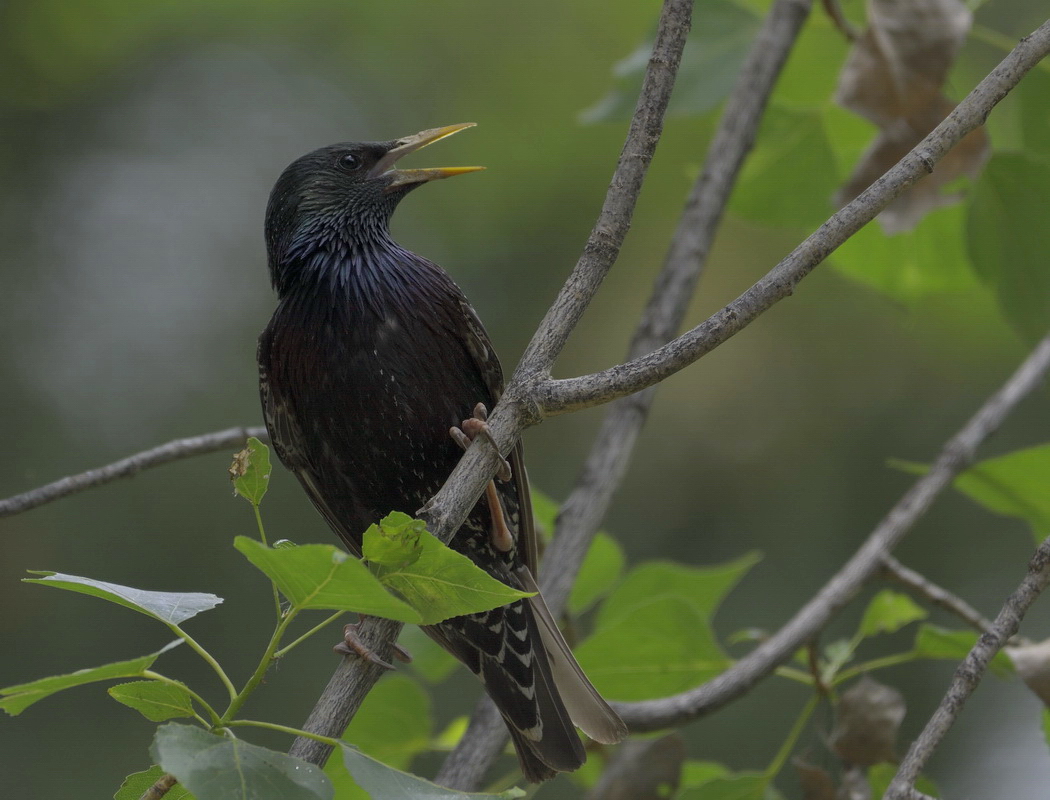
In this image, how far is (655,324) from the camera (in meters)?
3.01

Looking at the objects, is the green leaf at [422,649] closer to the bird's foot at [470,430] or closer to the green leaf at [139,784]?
the bird's foot at [470,430]

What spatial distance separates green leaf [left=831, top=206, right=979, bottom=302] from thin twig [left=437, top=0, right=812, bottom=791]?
2.00 feet

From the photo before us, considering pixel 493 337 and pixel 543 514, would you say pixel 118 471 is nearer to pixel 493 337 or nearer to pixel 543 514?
pixel 543 514

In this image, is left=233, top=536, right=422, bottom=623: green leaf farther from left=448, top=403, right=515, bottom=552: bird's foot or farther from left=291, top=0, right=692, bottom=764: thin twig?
left=448, top=403, right=515, bottom=552: bird's foot

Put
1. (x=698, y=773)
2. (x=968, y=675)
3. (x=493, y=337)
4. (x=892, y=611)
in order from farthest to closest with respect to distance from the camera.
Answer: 1. (x=493, y=337)
2. (x=698, y=773)
3. (x=892, y=611)
4. (x=968, y=675)

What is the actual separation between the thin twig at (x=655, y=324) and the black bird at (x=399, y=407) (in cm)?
11

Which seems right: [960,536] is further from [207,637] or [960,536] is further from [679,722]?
[207,637]

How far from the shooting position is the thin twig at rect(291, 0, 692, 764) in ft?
5.86

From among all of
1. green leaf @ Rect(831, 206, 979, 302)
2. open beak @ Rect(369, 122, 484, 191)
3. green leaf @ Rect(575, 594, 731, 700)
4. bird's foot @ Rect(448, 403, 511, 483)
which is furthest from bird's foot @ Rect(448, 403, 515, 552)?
green leaf @ Rect(831, 206, 979, 302)

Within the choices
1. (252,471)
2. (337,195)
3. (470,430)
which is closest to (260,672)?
(252,471)

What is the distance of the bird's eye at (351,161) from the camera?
10.7 ft

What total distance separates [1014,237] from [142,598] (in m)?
2.56

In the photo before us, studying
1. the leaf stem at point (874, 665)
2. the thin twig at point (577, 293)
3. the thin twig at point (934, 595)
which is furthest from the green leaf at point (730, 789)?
the thin twig at point (577, 293)

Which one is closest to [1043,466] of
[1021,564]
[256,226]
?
[1021,564]
